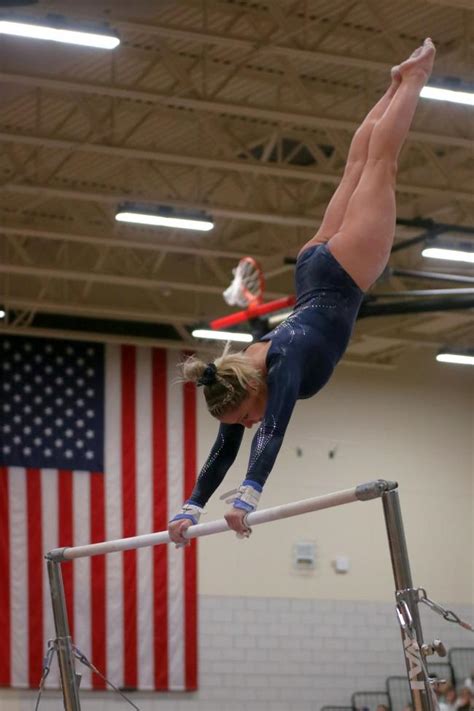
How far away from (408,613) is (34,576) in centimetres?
1265

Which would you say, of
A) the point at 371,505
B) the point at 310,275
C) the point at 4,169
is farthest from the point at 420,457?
the point at 310,275

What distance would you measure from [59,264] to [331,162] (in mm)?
4731

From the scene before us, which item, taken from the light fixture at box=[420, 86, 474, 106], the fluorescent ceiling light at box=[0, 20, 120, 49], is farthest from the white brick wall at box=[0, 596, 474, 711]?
the fluorescent ceiling light at box=[0, 20, 120, 49]

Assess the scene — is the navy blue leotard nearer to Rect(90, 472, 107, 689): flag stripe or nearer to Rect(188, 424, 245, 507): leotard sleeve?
Rect(188, 424, 245, 507): leotard sleeve

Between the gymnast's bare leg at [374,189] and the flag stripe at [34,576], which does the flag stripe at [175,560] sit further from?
the gymnast's bare leg at [374,189]

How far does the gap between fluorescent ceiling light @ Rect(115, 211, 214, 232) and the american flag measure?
374 centimetres

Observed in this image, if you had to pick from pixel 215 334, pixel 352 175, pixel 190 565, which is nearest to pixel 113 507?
pixel 190 565

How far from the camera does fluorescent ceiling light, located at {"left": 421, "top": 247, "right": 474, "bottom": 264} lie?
14.2 metres

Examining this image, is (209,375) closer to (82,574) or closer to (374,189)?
(374,189)

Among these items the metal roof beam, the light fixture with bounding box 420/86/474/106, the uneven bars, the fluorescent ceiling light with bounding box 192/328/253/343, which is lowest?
the uneven bars

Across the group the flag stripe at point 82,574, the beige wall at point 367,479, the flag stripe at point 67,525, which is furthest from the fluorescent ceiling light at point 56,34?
the beige wall at point 367,479

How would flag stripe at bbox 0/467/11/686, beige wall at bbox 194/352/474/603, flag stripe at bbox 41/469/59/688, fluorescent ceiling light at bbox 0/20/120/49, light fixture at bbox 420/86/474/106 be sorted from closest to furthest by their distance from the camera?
1. fluorescent ceiling light at bbox 0/20/120/49
2. light fixture at bbox 420/86/474/106
3. flag stripe at bbox 0/467/11/686
4. flag stripe at bbox 41/469/59/688
5. beige wall at bbox 194/352/474/603

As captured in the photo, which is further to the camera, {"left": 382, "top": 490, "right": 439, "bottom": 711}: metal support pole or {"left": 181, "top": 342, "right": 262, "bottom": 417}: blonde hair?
{"left": 181, "top": 342, "right": 262, "bottom": 417}: blonde hair

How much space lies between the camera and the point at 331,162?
1372 centimetres
